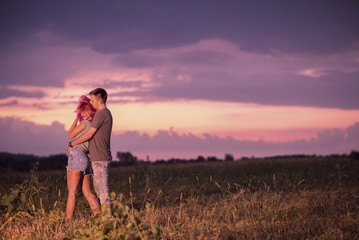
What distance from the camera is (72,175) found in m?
6.02

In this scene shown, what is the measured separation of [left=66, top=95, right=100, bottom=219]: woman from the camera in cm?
596

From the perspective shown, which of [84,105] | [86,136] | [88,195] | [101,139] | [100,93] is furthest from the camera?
[84,105]

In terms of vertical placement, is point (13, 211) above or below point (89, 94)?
below

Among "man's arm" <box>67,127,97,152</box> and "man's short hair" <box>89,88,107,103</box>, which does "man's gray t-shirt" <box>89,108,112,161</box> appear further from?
"man's short hair" <box>89,88,107,103</box>

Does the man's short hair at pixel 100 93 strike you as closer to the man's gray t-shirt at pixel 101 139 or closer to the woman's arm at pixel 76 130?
the man's gray t-shirt at pixel 101 139

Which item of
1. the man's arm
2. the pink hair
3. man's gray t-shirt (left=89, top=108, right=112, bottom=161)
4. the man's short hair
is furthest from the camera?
the pink hair

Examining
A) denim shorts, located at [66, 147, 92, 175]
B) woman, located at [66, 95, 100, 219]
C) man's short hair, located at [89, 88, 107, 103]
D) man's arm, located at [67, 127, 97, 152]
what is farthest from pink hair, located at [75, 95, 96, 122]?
denim shorts, located at [66, 147, 92, 175]

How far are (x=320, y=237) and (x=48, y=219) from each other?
4.50 meters

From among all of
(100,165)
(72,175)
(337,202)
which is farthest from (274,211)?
(72,175)

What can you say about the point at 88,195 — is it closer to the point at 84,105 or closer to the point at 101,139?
the point at 101,139

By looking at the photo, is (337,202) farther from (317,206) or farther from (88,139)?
(88,139)

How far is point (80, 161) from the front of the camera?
235 inches

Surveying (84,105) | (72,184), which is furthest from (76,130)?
(72,184)

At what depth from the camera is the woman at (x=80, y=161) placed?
19.6 ft
